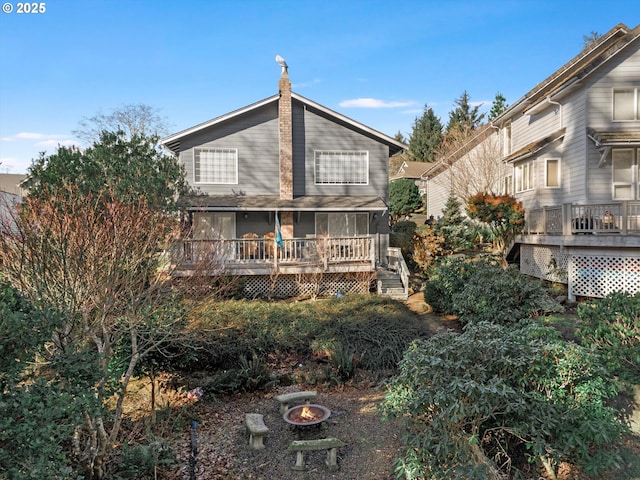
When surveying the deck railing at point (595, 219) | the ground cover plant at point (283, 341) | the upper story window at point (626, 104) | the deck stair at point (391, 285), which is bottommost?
the ground cover plant at point (283, 341)

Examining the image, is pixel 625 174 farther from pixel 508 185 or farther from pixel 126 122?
pixel 126 122

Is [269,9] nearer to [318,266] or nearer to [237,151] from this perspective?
[237,151]

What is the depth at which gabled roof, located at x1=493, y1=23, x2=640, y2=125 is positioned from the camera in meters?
13.5

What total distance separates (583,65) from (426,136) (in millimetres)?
37178

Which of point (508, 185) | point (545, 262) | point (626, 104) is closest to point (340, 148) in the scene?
point (545, 262)

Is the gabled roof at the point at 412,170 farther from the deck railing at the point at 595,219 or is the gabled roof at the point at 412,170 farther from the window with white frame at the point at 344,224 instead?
the deck railing at the point at 595,219

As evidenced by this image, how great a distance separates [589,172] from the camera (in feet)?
45.8

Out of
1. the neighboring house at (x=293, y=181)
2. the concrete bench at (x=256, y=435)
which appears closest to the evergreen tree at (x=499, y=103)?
the neighboring house at (x=293, y=181)

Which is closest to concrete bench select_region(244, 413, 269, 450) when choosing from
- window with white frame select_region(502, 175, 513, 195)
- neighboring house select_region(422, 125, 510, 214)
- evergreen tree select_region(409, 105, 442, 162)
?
window with white frame select_region(502, 175, 513, 195)

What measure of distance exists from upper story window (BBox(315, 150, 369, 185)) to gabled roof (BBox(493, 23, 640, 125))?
752 centimetres

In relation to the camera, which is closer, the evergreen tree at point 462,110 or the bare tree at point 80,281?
the bare tree at point 80,281

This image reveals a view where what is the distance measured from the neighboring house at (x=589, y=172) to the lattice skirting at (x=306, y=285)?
6592 mm

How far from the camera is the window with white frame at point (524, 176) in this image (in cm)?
1756

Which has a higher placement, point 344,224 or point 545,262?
point 344,224
